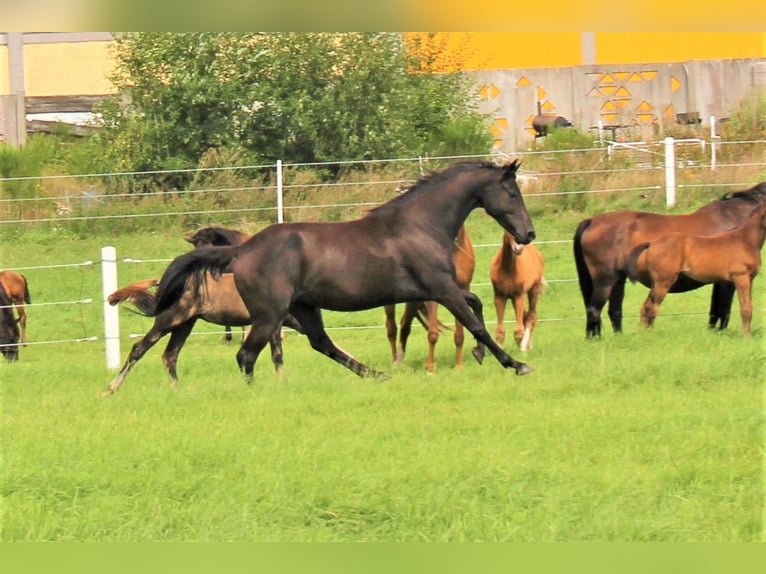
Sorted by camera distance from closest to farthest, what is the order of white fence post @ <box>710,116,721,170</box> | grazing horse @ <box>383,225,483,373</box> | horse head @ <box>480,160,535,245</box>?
horse head @ <box>480,160,535,245</box> → grazing horse @ <box>383,225,483,373</box> → white fence post @ <box>710,116,721,170</box>

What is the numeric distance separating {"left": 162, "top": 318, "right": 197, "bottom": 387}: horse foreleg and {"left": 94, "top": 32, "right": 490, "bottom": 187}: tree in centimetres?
1029

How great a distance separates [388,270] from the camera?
10.9m

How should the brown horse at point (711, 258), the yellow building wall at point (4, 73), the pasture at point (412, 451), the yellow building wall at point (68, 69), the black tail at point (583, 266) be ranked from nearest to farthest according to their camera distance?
1. the pasture at point (412, 451)
2. the brown horse at point (711, 258)
3. the black tail at point (583, 266)
4. the yellow building wall at point (4, 73)
5. the yellow building wall at point (68, 69)

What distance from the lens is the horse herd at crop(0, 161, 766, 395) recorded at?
35.3 feet

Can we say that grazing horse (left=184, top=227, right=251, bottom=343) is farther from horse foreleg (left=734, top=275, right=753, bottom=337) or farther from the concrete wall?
the concrete wall

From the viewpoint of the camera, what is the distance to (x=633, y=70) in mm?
24578

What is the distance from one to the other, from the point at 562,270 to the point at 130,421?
10913 millimetres

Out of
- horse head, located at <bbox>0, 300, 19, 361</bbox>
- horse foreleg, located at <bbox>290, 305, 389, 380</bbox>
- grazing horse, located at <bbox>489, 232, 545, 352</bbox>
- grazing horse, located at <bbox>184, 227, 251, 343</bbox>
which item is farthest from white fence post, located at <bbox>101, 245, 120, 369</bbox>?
grazing horse, located at <bbox>489, 232, 545, 352</bbox>

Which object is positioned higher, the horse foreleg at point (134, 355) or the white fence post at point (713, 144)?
the white fence post at point (713, 144)

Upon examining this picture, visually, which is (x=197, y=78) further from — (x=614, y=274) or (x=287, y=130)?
(x=614, y=274)

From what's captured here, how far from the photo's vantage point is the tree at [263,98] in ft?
70.5

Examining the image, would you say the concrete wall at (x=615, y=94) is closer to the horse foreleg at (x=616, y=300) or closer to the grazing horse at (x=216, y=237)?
the horse foreleg at (x=616, y=300)

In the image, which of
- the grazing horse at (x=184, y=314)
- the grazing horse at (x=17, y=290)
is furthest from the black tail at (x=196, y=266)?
the grazing horse at (x=17, y=290)

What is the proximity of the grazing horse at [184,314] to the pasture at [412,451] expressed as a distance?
0.88 feet
